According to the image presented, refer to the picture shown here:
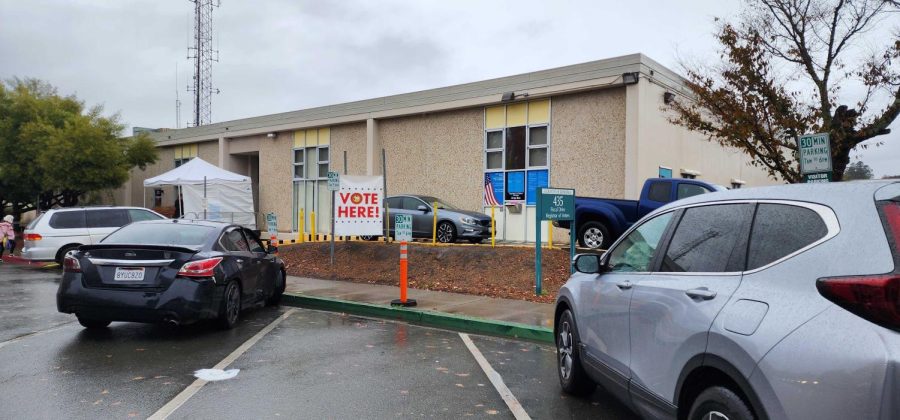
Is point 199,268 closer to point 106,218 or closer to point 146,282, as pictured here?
point 146,282

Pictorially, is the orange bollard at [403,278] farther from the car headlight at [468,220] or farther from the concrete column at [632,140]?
the concrete column at [632,140]

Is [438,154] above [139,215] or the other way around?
above

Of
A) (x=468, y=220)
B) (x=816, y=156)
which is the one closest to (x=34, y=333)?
(x=816, y=156)

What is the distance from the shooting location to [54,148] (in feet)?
78.6

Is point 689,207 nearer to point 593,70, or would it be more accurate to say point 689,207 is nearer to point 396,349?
point 396,349

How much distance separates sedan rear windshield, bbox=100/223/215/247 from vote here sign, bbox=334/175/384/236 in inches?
218

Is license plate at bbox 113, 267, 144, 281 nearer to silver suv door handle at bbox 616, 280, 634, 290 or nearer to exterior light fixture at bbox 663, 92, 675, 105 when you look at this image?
silver suv door handle at bbox 616, 280, 634, 290

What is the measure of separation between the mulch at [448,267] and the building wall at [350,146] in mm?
8449

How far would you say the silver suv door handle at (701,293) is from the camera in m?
A: 3.04

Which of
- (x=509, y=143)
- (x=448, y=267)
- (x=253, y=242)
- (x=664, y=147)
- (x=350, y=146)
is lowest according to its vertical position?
(x=448, y=267)

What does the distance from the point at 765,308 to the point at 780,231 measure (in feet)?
1.43

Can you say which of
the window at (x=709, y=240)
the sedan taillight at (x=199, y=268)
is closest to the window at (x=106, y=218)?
the sedan taillight at (x=199, y=268)

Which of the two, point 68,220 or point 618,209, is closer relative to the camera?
point 618,209

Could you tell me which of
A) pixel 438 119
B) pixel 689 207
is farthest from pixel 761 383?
pixel 438 119
